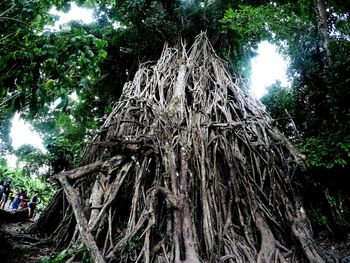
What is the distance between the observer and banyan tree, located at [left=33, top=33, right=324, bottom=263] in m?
2.76

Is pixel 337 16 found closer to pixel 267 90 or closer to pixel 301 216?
pixel 267 90

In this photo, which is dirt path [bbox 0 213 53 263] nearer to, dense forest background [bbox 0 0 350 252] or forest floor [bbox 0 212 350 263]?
forest floor [bbox 0 212 350 263]

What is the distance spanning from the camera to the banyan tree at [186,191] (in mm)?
2764

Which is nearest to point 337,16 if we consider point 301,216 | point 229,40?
point 229,40

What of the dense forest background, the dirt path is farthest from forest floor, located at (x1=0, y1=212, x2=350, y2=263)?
the dense forest background

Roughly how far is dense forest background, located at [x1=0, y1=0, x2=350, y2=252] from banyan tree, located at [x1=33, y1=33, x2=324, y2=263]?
56 cm

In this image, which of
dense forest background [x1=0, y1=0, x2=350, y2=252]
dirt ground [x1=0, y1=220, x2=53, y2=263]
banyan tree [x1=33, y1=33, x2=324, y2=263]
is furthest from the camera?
dirt ground [x1=0, y1=220, x2=53, y2=263]

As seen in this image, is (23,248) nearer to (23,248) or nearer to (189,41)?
(23,248)

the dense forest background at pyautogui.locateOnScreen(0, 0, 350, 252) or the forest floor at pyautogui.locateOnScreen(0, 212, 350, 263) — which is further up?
the dense forest background at pyautogui.locateOnScreen(0, 0, 350, 252)

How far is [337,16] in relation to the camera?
5277mm

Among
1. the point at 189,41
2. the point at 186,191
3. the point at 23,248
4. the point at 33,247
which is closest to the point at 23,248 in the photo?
the point at 23,248

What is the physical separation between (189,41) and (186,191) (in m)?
4.33

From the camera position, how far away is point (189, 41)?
21.3 ft

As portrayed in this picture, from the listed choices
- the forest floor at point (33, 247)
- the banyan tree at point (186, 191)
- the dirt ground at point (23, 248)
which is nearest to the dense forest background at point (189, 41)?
the forest floor at point (33, 247)
